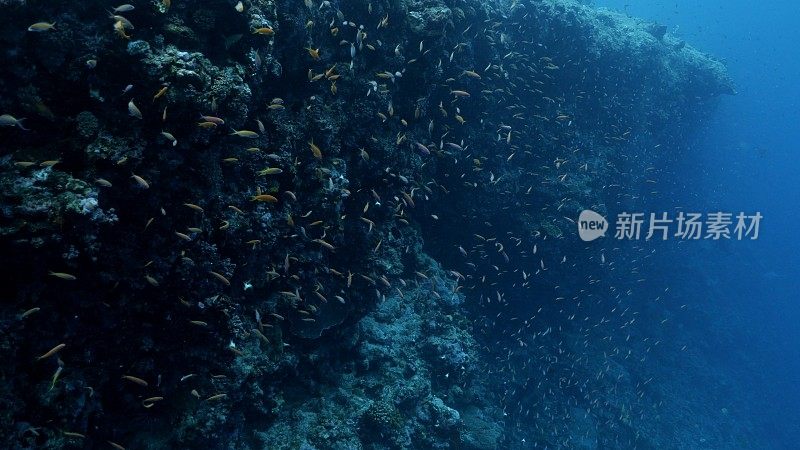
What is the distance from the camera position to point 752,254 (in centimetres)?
4128

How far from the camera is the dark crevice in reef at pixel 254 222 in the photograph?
4852 millimetres

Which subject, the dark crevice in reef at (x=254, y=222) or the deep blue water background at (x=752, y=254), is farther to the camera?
the deep blue water background at (x=752, y=254)

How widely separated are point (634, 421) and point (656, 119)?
15993 millimetres

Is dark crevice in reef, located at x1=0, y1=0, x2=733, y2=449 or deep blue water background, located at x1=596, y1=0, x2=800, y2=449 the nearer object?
dark crevice in reef, located at x1=0, y1=0, x2=733, y2=449

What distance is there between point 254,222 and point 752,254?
5030cm

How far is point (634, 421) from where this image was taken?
20.7m

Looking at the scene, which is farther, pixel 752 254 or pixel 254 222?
pixel 752 254

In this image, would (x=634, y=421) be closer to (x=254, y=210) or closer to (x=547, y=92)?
(x=547, y=92)

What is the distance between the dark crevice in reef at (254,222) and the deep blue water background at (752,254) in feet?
69.8

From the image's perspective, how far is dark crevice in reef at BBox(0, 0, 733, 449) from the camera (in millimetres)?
4852

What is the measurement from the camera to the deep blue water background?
30062 millimetres

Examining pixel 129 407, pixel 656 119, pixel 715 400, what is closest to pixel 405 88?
pixel 129 407

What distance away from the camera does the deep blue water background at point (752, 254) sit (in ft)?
98.6

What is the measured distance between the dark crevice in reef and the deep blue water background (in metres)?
21.3
